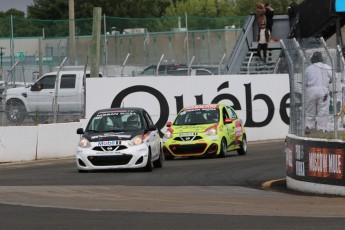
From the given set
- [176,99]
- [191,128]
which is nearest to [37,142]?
[191,128]

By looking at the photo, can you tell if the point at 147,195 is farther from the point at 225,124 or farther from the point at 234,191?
the point at 225,124

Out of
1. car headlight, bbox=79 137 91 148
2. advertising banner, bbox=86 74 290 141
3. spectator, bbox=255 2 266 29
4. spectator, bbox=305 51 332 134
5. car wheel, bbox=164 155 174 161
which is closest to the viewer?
spectator, bbox=305 51 332 134

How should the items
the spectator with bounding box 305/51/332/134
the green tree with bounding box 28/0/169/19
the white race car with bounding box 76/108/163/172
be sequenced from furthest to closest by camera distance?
the green tree with bounding box 28/0/169/19
the white race car with bounding box 76/108/163/172
the spectator with bounding box 305/51/332/134

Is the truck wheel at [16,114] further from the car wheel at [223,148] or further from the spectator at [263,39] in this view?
the spectator at [263,39]

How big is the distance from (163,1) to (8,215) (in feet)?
307

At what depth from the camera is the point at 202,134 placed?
85.4 ft

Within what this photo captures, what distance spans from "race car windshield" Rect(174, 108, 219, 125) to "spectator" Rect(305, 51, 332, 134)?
30.7 feet

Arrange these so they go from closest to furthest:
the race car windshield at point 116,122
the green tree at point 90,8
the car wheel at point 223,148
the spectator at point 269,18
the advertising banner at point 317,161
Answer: the advertising banner at point 317,161, the race car windshield at point 116,122, the car wheel at point 223,148, the spectator at point 269,18, the green tree at point 90,8

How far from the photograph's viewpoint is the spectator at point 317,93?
1698cm

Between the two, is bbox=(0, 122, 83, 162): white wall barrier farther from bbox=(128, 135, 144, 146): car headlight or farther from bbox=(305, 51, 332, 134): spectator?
bbox=(305, 51, 332, 134): spectator

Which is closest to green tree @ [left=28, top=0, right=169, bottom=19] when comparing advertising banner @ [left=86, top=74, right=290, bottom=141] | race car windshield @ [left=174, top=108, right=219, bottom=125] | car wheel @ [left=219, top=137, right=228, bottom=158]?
advertising banner @ [left=86, top=74, right=290, bottom=141]

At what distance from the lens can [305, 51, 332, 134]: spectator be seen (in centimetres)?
1698

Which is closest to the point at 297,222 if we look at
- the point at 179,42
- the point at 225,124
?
the point at 225,124

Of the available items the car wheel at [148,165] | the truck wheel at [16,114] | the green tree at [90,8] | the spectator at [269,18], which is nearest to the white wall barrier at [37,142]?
the truck wheel at [16,114]
